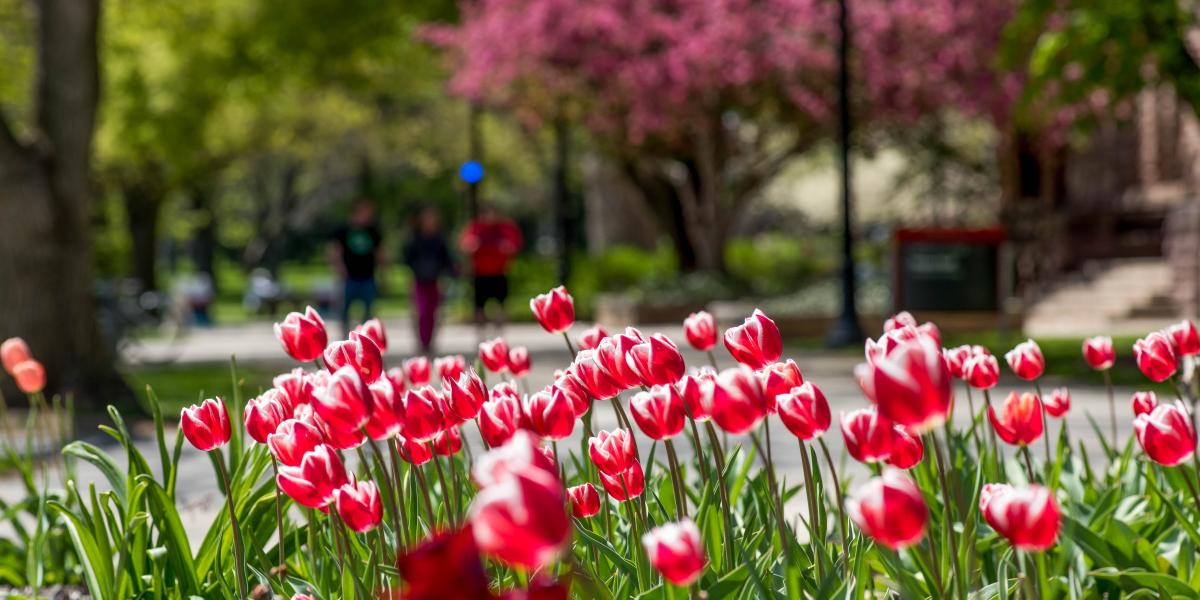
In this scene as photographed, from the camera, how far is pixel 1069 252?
26625 millimetres

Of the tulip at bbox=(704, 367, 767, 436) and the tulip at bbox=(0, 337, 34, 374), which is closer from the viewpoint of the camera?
the tulip at bbox=(704, 367, 767, 436)

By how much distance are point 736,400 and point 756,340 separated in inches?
27.6

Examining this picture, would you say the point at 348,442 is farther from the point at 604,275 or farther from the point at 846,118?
the point at 604,275

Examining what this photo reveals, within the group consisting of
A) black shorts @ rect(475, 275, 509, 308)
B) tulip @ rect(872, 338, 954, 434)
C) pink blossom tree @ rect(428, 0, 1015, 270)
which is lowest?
black shorts @ rect(475, 275, 509, 308)

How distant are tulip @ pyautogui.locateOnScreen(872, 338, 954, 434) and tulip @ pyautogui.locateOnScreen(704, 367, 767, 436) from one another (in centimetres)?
48

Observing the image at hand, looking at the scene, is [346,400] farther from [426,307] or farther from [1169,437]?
[426,307]

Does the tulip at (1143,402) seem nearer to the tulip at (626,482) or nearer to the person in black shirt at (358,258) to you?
the tulip at (626,482)

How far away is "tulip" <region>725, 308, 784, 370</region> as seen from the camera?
282cm

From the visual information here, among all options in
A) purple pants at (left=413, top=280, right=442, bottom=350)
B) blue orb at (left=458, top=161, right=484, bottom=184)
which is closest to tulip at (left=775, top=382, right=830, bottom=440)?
purple pants at (left=413, top=280, right=442, bottom=350)

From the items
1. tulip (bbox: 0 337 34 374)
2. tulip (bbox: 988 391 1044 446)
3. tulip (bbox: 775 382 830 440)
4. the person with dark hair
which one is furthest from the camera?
the person with dark hair

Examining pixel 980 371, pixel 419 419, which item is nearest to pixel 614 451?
pixel 419 419

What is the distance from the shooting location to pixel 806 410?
96.0 inches

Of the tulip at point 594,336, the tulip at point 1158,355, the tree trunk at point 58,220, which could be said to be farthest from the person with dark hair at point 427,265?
the tulip at point 1158,355

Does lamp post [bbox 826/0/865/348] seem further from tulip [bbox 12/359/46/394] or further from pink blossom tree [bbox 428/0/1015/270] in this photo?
tulip [bbox 12/359/46/394]
